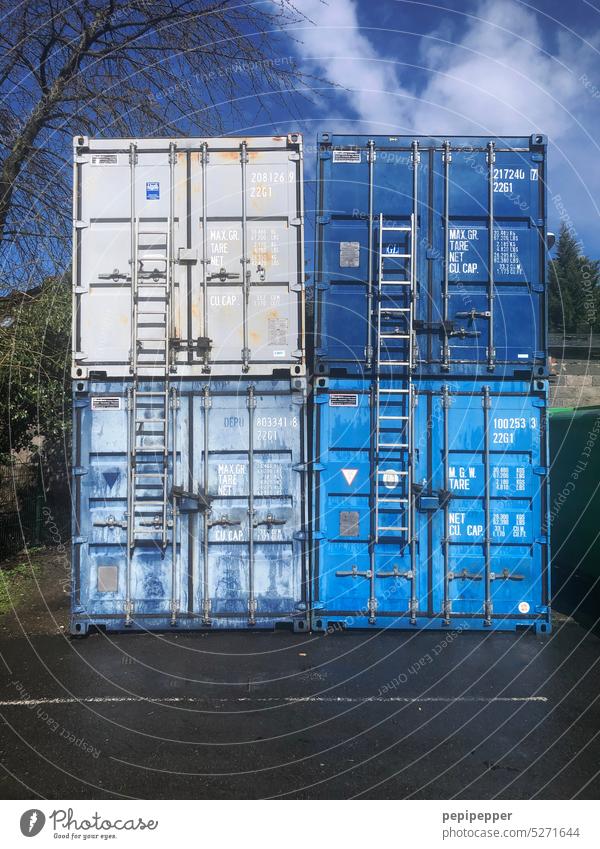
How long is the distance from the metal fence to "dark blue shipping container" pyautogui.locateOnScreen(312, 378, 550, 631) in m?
6.41

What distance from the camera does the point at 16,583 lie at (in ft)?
34.2

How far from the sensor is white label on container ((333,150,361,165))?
8.05 meters

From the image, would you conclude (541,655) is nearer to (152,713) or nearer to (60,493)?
(152,713)

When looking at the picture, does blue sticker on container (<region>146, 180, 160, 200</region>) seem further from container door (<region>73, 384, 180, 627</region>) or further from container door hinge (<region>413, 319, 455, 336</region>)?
container door hinge (<region>413, 319, 455, 336</region>)

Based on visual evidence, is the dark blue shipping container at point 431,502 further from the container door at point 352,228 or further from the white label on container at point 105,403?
the white label on container at point 105,403

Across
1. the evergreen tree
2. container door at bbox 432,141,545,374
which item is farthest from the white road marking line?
the evergreen tree

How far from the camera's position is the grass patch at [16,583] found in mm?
9456

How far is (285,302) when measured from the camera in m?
8.02

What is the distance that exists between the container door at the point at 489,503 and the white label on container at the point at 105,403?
3.66m

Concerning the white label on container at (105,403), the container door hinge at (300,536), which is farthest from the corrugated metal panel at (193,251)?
the container door hinge at (300,536)

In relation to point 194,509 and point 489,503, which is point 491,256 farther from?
point 194,509

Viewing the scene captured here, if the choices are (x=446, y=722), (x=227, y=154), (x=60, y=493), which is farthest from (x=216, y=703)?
(x=60, y=493)

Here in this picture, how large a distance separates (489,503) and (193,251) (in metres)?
4.48

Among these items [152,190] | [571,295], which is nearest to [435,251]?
[152,190]
